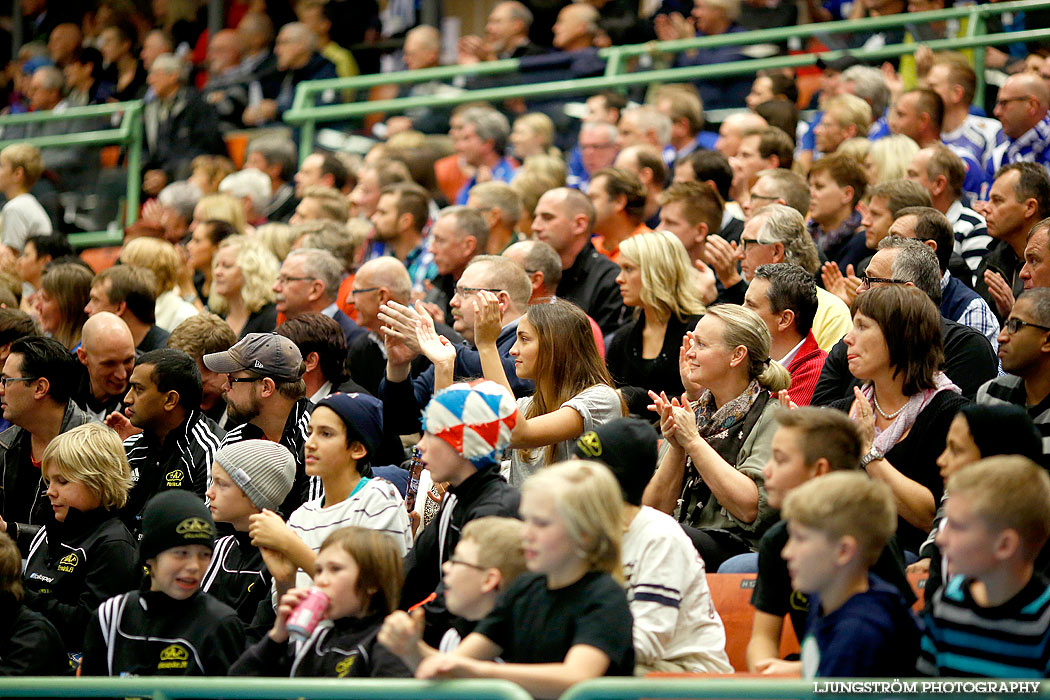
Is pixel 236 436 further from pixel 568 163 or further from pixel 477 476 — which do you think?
pixel 568 163

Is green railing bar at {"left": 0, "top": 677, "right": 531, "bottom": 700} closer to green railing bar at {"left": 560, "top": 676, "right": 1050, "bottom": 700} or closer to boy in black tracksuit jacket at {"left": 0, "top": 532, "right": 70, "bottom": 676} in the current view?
green railing bar at {"left": 560, "top": 676, "right": 1050, "bottom": 700}

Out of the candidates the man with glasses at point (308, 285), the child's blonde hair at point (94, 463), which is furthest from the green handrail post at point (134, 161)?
the child's blonde hair at point (94, 463)

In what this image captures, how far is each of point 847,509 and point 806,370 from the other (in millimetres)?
2437

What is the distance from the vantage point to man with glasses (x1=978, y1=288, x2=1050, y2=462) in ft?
16.2

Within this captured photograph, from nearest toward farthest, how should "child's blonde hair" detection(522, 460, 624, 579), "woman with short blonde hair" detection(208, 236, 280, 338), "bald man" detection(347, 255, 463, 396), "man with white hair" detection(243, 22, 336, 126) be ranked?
"child's blonde hair" detection(522, 460, 624, 579), "bald man" detection(347, 255, 463, 396), "woman with short blonde hair" detection(208, 236, 280, 338), "man with white hair" detection(243, 22, 336, 126)

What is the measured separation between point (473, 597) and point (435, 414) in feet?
2.53

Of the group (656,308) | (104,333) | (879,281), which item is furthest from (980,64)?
(104,333)

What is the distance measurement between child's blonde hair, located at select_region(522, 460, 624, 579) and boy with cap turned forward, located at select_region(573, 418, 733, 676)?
392mm

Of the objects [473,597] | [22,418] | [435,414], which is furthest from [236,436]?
[473,597]

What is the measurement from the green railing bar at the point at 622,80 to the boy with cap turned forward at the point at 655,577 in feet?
21.5

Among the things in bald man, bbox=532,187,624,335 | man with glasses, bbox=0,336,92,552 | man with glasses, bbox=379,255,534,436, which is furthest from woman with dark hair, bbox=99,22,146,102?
man with glasses, bbox=379,255,534,436

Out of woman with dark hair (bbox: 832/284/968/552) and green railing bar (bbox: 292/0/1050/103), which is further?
green railing bar (bbox: 292/0/1050/103)

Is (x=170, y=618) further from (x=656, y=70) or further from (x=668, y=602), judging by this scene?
(x=656, y=70)

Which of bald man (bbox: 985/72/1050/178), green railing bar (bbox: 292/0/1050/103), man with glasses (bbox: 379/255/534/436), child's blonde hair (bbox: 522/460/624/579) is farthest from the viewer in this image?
green railing bar (bbox: 292/0/1050/103)
